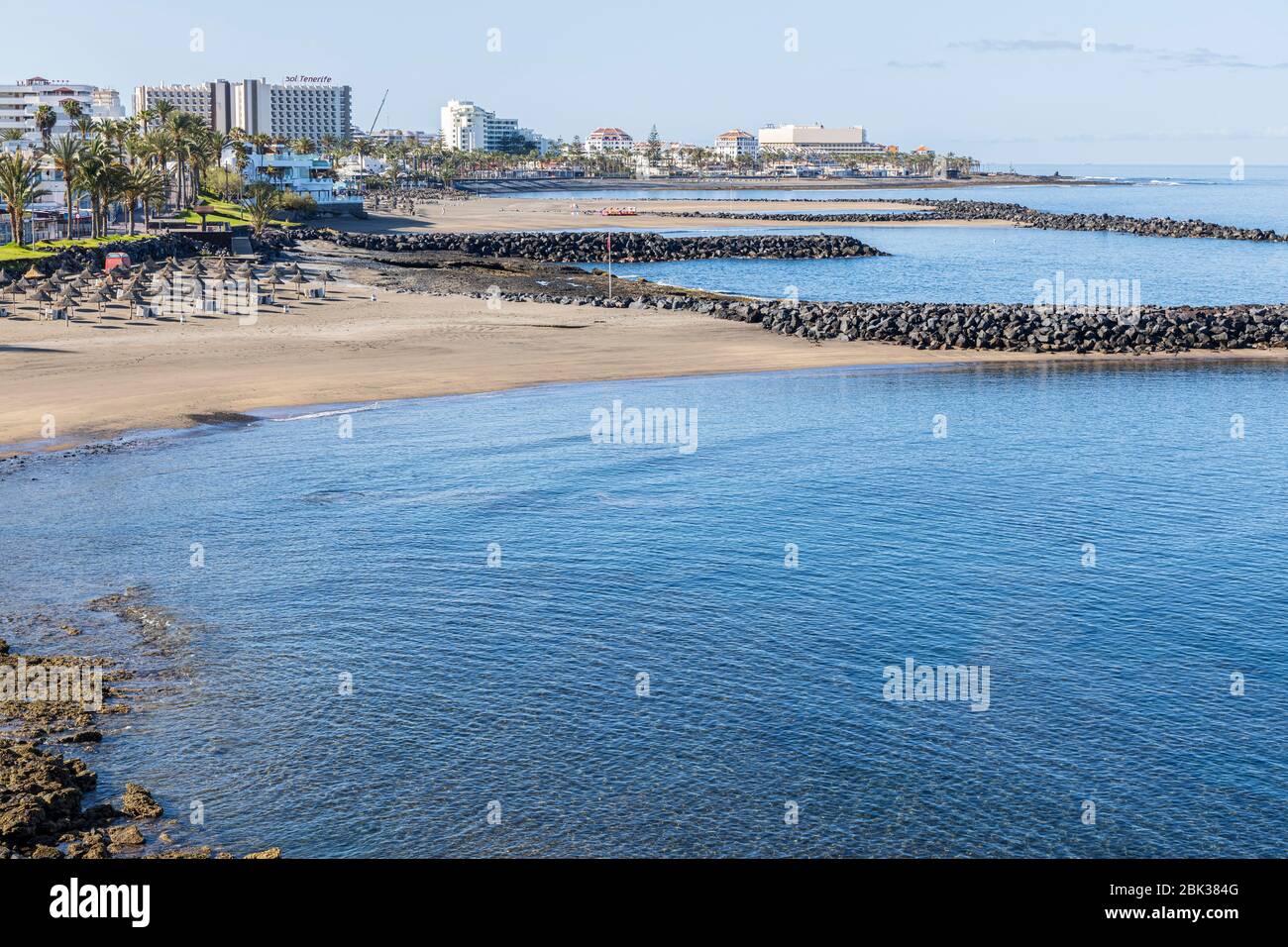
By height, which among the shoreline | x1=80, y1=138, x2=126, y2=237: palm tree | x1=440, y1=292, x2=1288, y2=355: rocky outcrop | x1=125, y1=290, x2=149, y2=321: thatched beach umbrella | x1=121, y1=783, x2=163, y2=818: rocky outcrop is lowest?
x1=121, y1=783, x2=163, y2=818: rocky outcrop

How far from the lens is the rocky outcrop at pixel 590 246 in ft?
368

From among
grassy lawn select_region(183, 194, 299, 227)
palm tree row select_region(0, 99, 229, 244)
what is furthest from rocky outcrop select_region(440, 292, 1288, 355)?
grassy lawn select_region(183, 194, 299, 227)

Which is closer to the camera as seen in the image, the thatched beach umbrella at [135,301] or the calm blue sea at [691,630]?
the calm blue sea at [691,630]

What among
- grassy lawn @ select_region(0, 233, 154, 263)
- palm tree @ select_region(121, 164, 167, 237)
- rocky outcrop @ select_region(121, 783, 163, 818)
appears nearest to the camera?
rocky outcrop @ select_region(121, 783, 163, 818)

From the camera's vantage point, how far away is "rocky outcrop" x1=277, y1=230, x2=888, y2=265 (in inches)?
4417

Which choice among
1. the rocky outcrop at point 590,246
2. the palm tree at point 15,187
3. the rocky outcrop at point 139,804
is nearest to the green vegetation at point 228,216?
the rocky outcrop at point 590,246

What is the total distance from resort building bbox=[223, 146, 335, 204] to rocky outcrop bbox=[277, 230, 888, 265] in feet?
127

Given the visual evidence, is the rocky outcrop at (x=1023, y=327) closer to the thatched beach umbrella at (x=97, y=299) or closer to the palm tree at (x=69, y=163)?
the thatched beach umbrella at (x=97, y=299)

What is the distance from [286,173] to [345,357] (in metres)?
133

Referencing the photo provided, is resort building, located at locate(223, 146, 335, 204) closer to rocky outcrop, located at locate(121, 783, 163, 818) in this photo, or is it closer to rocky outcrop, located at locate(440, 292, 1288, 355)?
rocky outcrop, located at locate(440, 292, 1288, 355)

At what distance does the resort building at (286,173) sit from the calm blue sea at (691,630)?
133 metres

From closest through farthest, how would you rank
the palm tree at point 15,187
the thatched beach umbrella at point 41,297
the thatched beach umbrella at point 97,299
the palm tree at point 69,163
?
the thatched beach umbrella at point 41,297, the thatched beach umbrella at point 97,299, the palm tree at point 15,187, the palm tree at point 69,163
